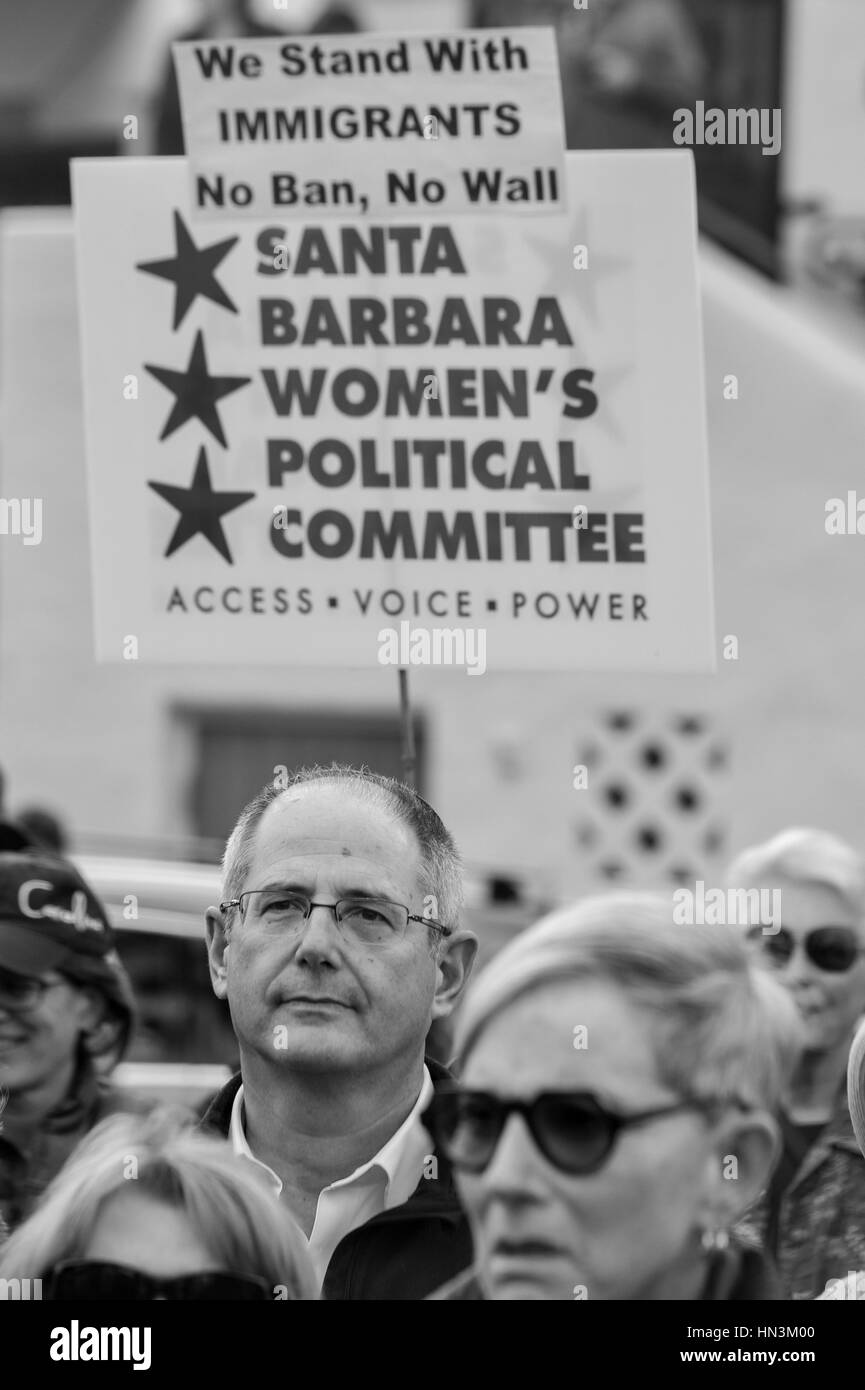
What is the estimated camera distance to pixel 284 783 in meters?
3.23

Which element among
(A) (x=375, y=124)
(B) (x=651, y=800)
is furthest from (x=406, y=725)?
(B) (x=651, y=800)

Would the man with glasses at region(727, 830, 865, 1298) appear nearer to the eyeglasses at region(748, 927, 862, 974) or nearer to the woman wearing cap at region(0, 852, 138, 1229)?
the eyeglasses at region(748, 927, 862, 974)

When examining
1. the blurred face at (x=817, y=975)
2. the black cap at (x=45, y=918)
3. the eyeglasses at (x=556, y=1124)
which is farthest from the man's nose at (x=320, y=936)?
the blurred face at (x=817, y=975)

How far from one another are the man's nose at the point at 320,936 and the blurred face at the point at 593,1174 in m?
0.36

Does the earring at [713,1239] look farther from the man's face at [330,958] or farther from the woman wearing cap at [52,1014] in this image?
the woman wearing cap at [52,1014]

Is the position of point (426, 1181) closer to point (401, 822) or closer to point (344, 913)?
point (344, 913)

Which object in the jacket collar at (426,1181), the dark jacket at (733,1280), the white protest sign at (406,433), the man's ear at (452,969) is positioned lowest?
the dark jacket at (733,1280)

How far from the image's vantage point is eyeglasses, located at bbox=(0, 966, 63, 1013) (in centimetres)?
354

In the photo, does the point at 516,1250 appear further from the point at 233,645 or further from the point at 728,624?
the point at 728,624

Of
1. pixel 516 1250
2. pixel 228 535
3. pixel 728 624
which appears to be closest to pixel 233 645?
pixel 228 535

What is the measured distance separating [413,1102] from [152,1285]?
1.63ft

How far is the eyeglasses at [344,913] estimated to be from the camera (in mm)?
3010

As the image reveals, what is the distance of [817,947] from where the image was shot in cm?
383

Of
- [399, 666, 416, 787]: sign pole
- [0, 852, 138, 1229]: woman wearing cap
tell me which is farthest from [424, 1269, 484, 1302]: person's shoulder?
[399, 666, 416, 787]: sign pole
